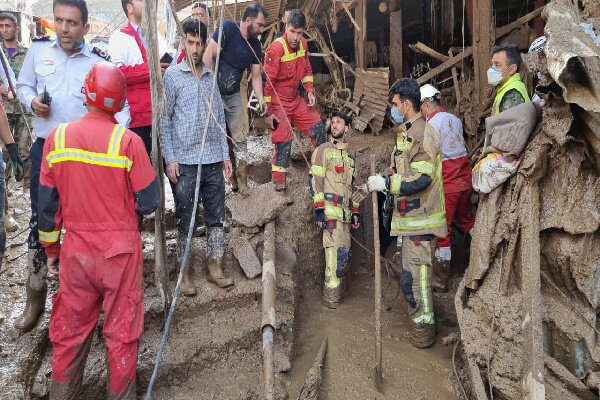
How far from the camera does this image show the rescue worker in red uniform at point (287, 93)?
5312mm

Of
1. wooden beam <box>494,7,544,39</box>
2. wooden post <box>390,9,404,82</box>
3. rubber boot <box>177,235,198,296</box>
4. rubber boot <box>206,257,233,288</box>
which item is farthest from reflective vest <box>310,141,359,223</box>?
wooden post <box>390,9,404,82</box>

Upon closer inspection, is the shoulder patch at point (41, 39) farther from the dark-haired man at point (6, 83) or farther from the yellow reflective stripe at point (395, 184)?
the yellow reflective stripe at point (395, 184)

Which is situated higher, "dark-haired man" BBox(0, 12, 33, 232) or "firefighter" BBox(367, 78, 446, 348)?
"dark-haired man" BBox(0, 12, 33, 232)

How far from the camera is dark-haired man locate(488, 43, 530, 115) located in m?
4.23

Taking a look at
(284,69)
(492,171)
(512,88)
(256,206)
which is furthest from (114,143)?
(512,88)

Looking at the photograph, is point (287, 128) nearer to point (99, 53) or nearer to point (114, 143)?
point (99, 53)

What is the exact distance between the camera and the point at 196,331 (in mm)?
3912

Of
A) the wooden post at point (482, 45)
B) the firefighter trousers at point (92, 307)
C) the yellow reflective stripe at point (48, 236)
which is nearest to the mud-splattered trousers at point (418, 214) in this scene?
the wooden post at point (482, 45)

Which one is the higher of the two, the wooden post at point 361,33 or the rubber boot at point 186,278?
the wooden post at point 361,33

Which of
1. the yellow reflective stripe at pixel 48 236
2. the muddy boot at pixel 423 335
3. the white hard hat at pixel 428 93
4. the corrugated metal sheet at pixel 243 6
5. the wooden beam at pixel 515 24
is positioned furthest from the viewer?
the corrugated metal sheet at pixel 243 6

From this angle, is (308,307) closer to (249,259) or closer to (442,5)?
(249,259)

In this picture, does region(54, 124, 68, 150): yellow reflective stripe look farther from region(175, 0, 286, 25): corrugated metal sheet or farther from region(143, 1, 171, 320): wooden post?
region(175, 0, 286, 25): corrugated metal sheet

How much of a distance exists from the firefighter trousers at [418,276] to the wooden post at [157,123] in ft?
6.89

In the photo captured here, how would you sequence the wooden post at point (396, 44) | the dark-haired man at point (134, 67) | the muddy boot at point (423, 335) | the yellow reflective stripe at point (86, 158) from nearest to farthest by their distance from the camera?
the yellow reflective stripe at point (86, 158)
the dark-haired man at point (134, 67)
the muddy boot at point (423, 335)
the wooden post at point (396, 44)
